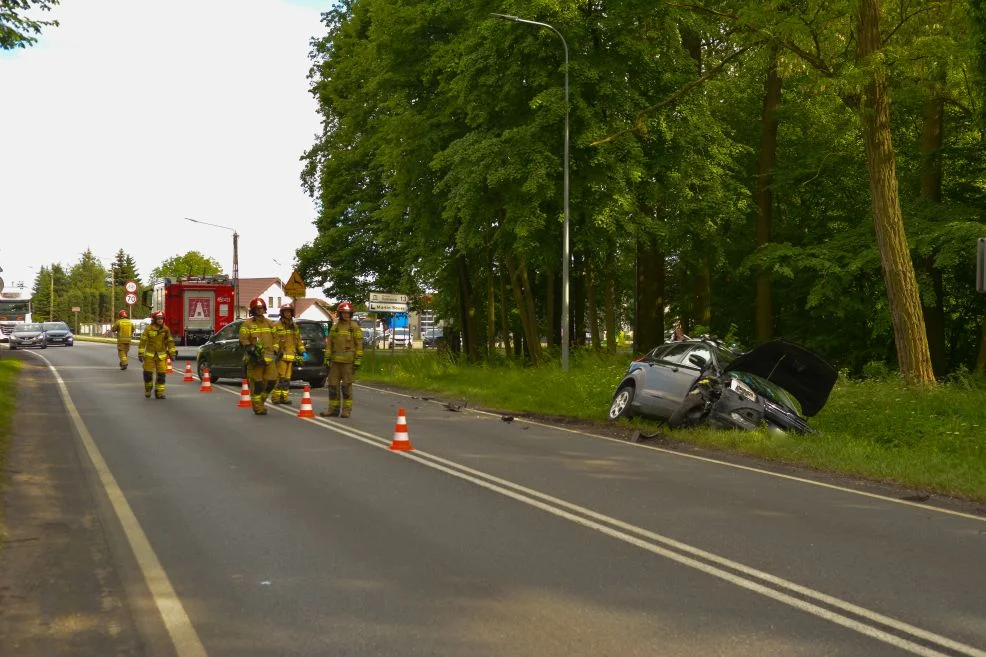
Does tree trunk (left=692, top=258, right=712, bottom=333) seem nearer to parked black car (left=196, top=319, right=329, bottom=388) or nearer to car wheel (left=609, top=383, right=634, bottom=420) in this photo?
parked black car (left=196, top=319, right=329, bottom=388)

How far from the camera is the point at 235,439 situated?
528 inches

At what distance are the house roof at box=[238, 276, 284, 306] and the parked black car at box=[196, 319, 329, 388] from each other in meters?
117

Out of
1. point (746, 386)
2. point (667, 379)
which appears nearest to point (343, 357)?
point (667, 379)

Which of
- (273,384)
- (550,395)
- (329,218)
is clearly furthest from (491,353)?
(273,384)

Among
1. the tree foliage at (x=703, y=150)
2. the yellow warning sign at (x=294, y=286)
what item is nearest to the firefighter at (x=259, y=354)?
the tree foliage at (x=703, y=150)

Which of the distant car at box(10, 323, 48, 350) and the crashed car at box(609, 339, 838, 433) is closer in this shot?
the crashed car at box(609, 339, 838, 433)

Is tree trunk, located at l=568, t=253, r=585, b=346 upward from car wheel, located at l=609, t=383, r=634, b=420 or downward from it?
upward

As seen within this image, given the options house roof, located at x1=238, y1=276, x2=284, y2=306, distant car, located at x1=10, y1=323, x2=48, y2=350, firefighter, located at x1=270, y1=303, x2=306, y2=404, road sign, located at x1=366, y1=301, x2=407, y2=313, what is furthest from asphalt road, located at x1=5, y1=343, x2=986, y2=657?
house roof, located at x1=238, y1=276, x2=284, y2=306

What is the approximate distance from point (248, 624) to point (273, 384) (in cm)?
1273

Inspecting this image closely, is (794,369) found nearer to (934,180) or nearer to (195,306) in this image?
(934,180)

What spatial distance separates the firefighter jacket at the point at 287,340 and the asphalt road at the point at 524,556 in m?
4.90

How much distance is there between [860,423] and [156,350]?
13.0 metres

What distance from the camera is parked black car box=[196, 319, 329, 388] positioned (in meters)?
23.7

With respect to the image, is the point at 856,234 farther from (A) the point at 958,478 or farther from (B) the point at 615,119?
(A) the point at 958,478
